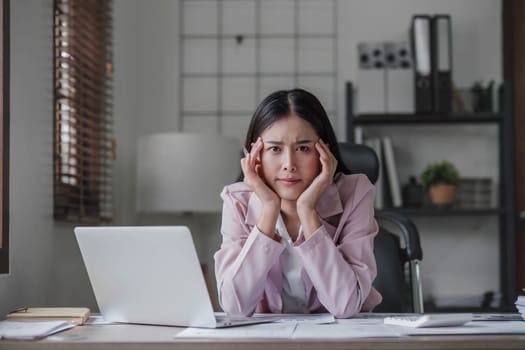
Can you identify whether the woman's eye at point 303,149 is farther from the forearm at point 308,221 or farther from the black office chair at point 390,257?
the black office chair at point 390,257

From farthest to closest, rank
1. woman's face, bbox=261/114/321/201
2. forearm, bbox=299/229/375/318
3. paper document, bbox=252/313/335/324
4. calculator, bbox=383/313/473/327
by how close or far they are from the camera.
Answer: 1. woman's face, bbox=261/114/321/201
2. forearm, bbox=299/229/375/318
3. paper document, bbox=252/313/335/324
4. calculator, bbox=383/313/473/327

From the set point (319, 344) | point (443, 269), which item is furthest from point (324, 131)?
point (443, 269)

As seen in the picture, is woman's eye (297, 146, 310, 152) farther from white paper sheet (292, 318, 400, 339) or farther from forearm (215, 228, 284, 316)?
white paper sheet (292, 318, 400, 339)

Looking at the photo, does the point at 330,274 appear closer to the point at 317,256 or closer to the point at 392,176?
the point at 317,256

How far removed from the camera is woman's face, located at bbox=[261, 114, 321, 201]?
1792mm

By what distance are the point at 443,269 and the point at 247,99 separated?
1127mm

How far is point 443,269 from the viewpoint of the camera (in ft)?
11.7

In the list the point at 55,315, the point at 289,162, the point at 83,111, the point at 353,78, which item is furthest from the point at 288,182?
the point at 353,78

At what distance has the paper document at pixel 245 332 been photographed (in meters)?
1.33

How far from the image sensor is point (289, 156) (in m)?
1.78

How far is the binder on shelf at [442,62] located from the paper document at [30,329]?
2.23m

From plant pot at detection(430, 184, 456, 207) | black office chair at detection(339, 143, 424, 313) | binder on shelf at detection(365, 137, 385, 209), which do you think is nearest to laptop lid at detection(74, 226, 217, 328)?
black office chair at detection(339, 143, 424, 313)

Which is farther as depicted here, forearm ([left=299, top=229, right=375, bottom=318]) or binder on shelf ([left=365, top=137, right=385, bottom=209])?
binder on shelf ([left=365, top=137, right=385, bottom=209])

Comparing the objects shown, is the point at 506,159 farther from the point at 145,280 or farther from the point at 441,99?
the point at 145,280
